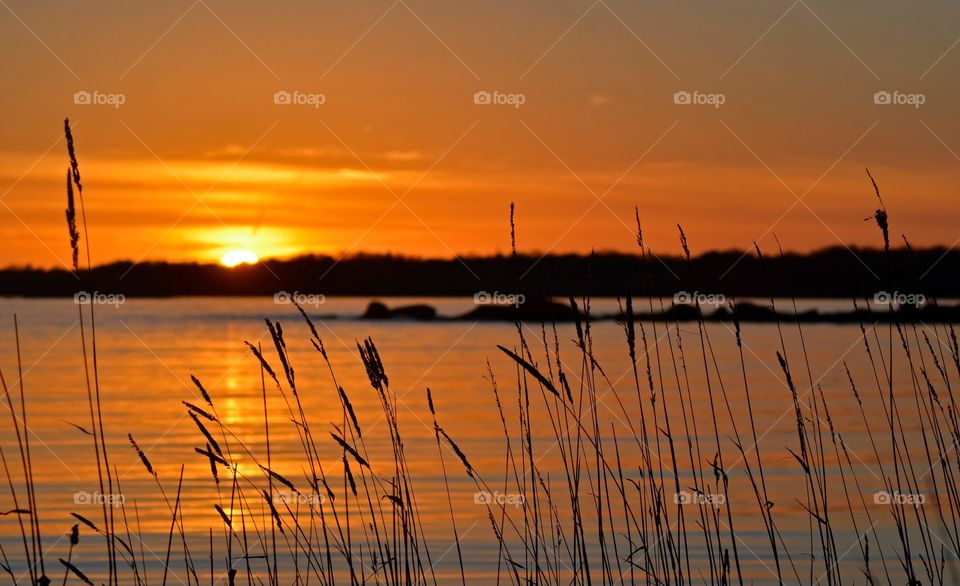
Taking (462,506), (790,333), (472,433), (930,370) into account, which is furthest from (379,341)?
(462,506)

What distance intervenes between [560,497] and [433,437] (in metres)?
4.04

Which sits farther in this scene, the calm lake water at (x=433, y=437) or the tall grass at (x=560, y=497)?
the calm lake water at (x=433, y=437)

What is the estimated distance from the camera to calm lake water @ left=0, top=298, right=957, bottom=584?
300 inches

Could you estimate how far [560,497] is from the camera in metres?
9.19

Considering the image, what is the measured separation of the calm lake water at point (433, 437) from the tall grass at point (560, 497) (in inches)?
2.4

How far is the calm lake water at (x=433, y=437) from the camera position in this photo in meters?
7.61

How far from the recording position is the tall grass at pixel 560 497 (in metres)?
4.33

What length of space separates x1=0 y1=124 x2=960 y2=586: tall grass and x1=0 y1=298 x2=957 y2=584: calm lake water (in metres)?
0.06

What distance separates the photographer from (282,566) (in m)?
7.31

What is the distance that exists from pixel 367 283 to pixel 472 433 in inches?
2848

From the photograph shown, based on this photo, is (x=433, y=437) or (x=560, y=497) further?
(x=433, y=437)

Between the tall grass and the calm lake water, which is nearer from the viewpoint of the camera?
the tall grass

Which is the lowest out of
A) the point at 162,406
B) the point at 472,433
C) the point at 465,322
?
the point at 472,433

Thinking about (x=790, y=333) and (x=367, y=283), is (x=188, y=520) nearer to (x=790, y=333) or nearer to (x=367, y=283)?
(x=790, y=333)
